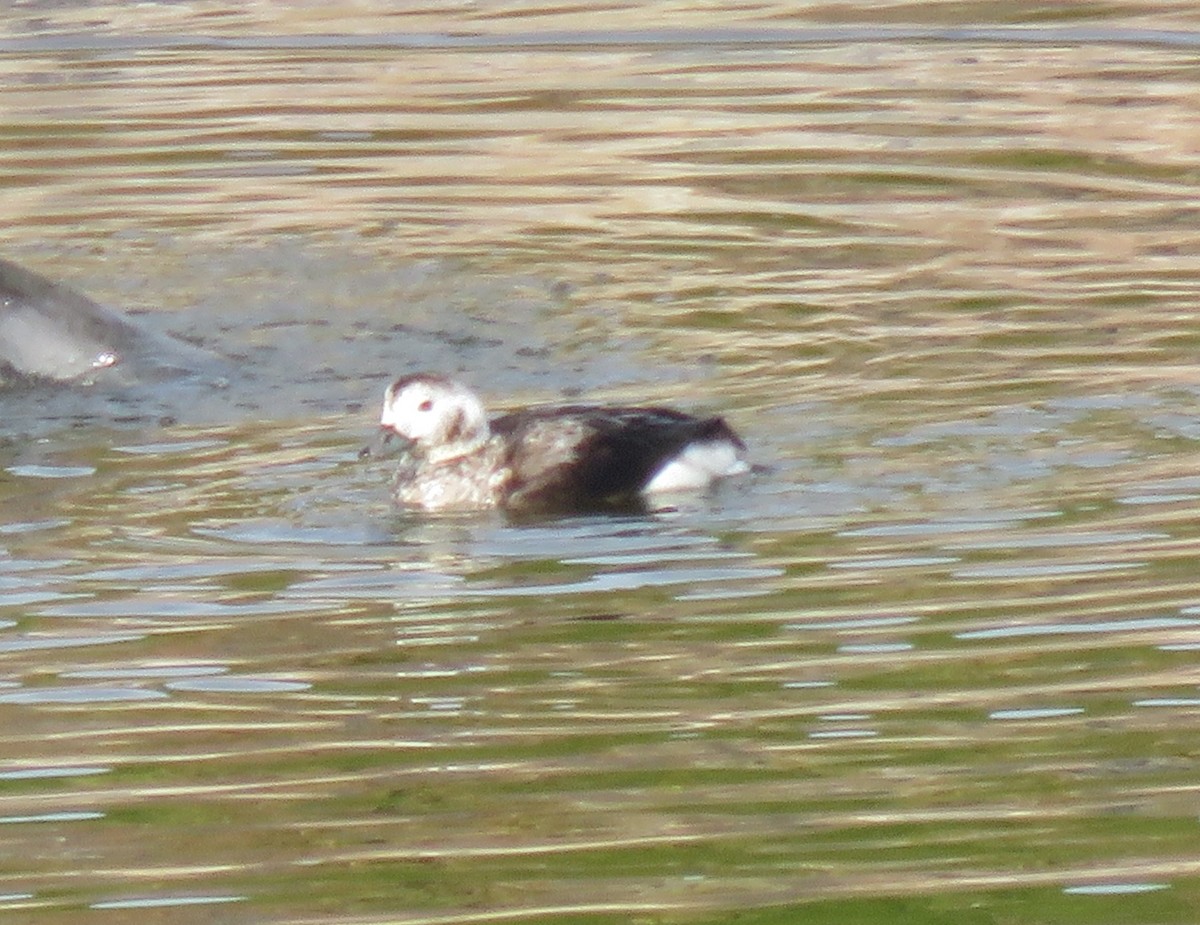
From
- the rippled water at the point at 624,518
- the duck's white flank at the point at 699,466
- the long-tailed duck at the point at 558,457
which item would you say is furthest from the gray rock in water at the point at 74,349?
the duck's white flank at the point at 699,466

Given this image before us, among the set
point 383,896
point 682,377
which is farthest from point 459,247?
point 383,896

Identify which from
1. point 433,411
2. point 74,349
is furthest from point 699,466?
point 74,349

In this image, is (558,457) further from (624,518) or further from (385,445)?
(385,445)

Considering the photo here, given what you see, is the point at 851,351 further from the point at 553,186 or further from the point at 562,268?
the point at 553,186

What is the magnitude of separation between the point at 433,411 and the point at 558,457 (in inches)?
25.4

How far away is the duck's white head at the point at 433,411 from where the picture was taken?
360 inches

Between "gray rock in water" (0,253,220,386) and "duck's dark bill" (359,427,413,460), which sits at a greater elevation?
"duck's dark bill" (359,427,413,460)

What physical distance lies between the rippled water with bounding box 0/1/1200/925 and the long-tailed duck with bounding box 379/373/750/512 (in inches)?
6.8

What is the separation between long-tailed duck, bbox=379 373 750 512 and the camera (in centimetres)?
864

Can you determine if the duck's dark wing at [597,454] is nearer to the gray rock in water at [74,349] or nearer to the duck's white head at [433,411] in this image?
the duck's white head at [433,411]

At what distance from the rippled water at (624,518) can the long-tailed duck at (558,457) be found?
0.17 metres

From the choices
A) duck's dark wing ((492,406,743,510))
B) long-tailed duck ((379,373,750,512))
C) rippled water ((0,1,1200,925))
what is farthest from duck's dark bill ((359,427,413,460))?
duck's dark wing ((492,406,743,510))

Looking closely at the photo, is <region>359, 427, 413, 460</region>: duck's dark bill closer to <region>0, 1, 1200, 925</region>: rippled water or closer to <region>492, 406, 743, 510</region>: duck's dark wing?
<region>0, 1, 1200, 925</region>: rippled water

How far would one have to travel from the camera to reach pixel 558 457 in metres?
8.81
